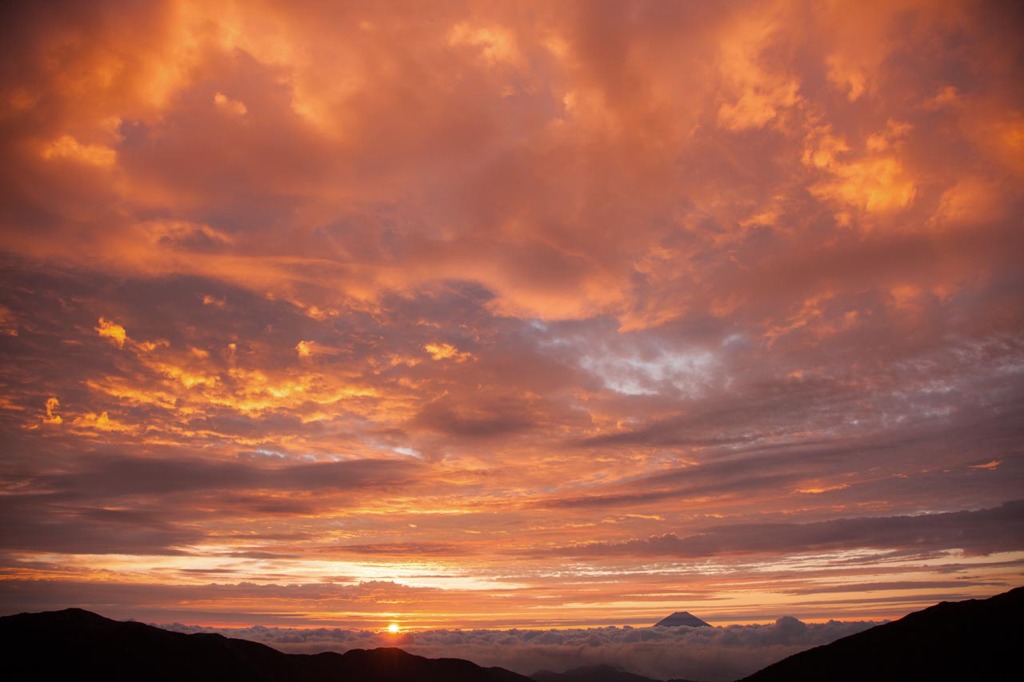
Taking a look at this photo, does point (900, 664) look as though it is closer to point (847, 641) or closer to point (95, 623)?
point (847, 641)

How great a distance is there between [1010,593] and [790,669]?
58346mm

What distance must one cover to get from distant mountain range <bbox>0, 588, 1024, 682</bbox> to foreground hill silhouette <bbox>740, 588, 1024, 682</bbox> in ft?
0.72

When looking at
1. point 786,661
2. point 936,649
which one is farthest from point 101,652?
point 936,649

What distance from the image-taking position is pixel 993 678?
114 meters

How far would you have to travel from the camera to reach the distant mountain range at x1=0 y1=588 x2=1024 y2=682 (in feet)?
407

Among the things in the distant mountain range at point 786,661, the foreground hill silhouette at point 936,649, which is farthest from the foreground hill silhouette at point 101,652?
the foreground hill silhouette at point 936,649

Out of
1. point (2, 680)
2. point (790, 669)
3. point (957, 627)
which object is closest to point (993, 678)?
point (957, 627)

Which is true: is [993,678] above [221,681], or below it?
above

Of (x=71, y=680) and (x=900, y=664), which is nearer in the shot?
(x=900, y=664)

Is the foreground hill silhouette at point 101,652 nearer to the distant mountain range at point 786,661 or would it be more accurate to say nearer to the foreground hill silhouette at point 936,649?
the distant mountain range at point 786,661

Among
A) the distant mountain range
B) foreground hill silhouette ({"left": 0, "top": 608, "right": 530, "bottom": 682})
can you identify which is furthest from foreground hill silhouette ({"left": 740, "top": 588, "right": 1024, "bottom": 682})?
foreground hill silhouette ({"left": 0, "top": 608, "right": 530, "bottom": 682})

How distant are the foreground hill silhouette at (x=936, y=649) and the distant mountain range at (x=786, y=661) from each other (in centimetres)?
22

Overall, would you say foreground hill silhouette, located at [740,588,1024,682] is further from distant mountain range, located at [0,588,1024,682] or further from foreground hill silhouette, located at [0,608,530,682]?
foreground hill silhouette, located at [0,608,530,682]

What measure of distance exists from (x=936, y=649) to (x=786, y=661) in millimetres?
49568
